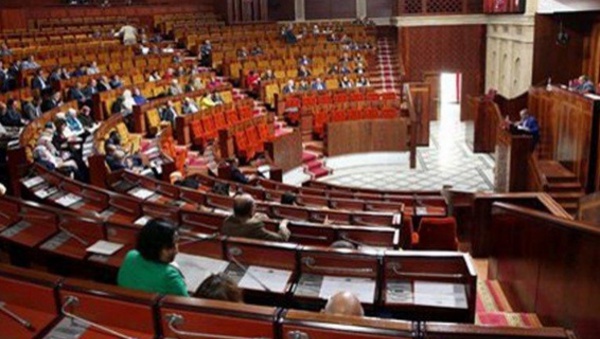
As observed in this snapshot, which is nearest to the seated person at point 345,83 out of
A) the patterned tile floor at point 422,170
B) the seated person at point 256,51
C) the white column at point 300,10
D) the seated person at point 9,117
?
the patterned tile floor at point 422,170

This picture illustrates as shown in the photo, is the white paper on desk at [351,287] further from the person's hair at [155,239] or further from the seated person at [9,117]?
the seated person at [9,117]

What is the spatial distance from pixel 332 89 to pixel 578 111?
5.20m

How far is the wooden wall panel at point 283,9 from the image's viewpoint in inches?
663

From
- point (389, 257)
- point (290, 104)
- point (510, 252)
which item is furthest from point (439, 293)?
point (290, 104)

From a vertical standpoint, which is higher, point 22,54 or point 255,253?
point 22,54

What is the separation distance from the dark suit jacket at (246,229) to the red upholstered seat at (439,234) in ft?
4.67

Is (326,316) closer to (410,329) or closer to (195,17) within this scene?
(410,329)

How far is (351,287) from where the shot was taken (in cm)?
Answer: 263

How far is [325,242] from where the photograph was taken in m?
3.54

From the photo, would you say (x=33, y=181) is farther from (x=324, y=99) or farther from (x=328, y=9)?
(x=328, y=9)

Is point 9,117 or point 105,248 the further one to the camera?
point 9,117

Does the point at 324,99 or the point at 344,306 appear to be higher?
the point at 344,306

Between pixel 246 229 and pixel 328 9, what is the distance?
47.2 ft

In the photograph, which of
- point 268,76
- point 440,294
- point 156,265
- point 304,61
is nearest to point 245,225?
point 156,265
